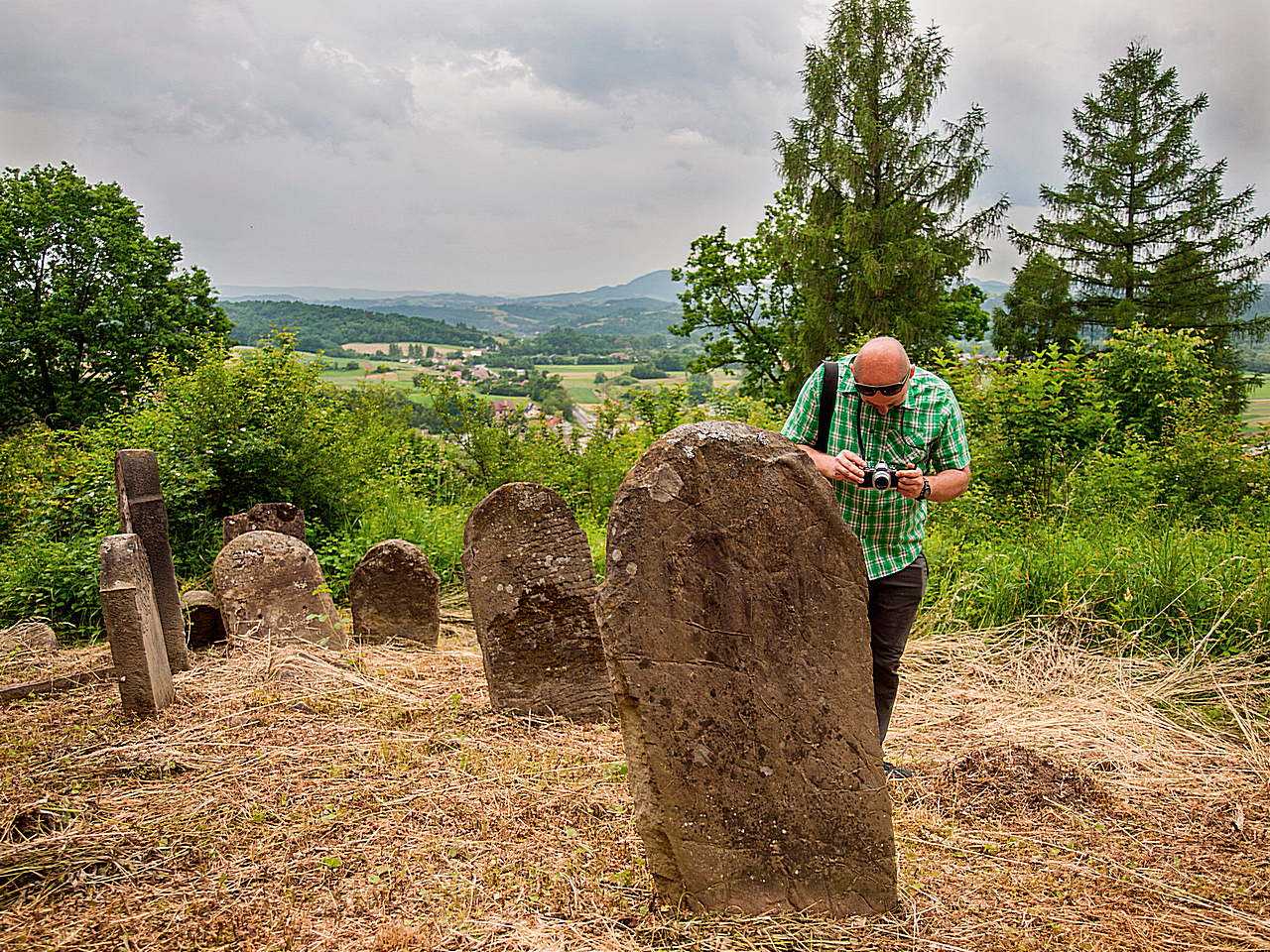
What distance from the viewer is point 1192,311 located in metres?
22.0

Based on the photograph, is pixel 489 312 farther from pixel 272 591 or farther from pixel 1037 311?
pixel 272 591

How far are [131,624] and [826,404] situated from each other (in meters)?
3.71

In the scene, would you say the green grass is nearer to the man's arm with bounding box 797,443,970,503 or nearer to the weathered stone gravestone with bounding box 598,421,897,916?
the man's arm with bounding box 797,443,970,503

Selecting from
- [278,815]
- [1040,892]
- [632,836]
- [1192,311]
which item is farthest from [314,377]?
[1192,311]

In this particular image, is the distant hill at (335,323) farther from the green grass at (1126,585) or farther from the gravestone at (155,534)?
the green grass at (1126,585)

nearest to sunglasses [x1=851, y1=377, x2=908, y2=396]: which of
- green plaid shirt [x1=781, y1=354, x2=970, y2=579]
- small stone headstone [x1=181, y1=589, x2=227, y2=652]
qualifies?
green plaid shirt [x1=781, y1=354, x2=970, y2=579]

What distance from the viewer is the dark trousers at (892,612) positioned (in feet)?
10.6

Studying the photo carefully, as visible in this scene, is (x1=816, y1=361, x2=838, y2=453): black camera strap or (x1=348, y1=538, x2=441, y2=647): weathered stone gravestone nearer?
(x1=816, y1=361, x2=838, y2=453): black camera strap

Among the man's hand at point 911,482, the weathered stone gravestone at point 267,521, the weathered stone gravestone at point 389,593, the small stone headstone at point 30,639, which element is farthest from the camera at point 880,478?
the small stone headstone at point 30,639

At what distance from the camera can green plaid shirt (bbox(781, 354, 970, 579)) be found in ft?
10.5

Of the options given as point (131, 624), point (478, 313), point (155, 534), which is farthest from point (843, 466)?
point (478, 313)

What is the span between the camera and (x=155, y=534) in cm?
496

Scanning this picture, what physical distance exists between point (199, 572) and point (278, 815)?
15.2 ft

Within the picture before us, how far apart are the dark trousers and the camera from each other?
438 mm
